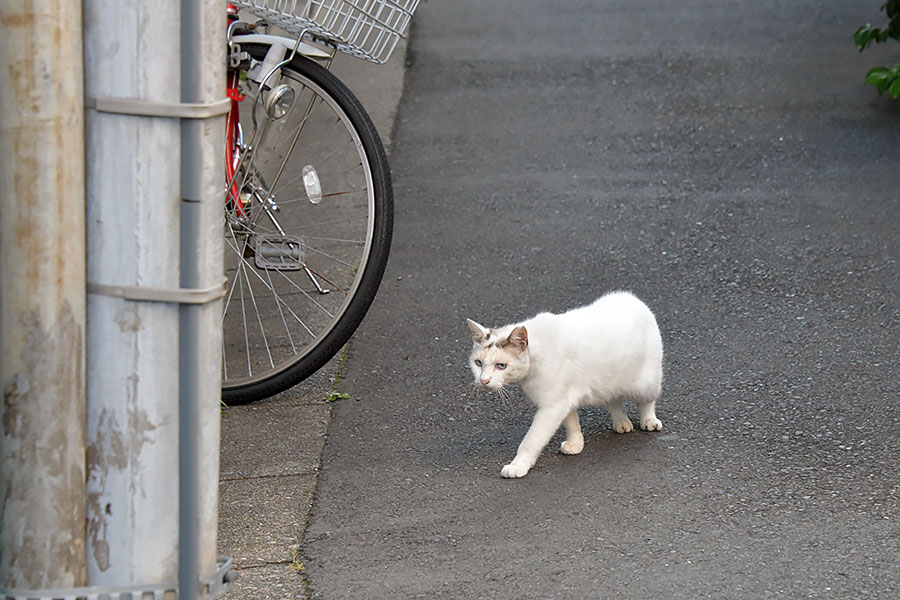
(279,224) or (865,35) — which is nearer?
(279,224)

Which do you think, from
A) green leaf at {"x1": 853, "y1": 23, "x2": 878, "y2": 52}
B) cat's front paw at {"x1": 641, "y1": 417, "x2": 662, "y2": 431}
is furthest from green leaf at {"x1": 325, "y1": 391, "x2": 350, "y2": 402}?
green leaf at {"x1": 853, "y1": 23, "x2": 878, "y2": 52}

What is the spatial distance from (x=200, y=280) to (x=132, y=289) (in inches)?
4.6

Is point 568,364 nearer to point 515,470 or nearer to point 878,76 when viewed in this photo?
point 515,470

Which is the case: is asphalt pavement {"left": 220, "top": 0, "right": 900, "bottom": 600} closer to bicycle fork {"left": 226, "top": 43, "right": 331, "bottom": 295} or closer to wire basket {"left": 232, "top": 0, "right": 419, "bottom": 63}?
bicycle fork {"left": 226, "top": 43, "right": 331, "bottom": 295}

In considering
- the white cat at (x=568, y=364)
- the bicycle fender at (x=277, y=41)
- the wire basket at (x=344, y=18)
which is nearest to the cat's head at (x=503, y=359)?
the white cat at (x=568, y=364)

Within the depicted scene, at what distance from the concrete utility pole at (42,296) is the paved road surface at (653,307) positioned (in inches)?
37.3

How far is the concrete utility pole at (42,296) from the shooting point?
1.83 m

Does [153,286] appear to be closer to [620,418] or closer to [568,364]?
[568,364]

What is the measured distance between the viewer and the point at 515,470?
3.32 m

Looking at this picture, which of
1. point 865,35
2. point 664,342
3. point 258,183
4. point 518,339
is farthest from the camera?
point 865,35

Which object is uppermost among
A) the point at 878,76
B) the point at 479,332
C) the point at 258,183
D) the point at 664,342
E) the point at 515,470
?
the point at 878,76

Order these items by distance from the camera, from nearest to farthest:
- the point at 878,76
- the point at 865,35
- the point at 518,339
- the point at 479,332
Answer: the point at 518,339 → the point at 479,332 → the point at 878,76 → the point at 865,35

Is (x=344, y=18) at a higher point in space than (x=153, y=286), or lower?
higher

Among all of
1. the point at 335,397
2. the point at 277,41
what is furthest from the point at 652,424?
the point at 277,41
